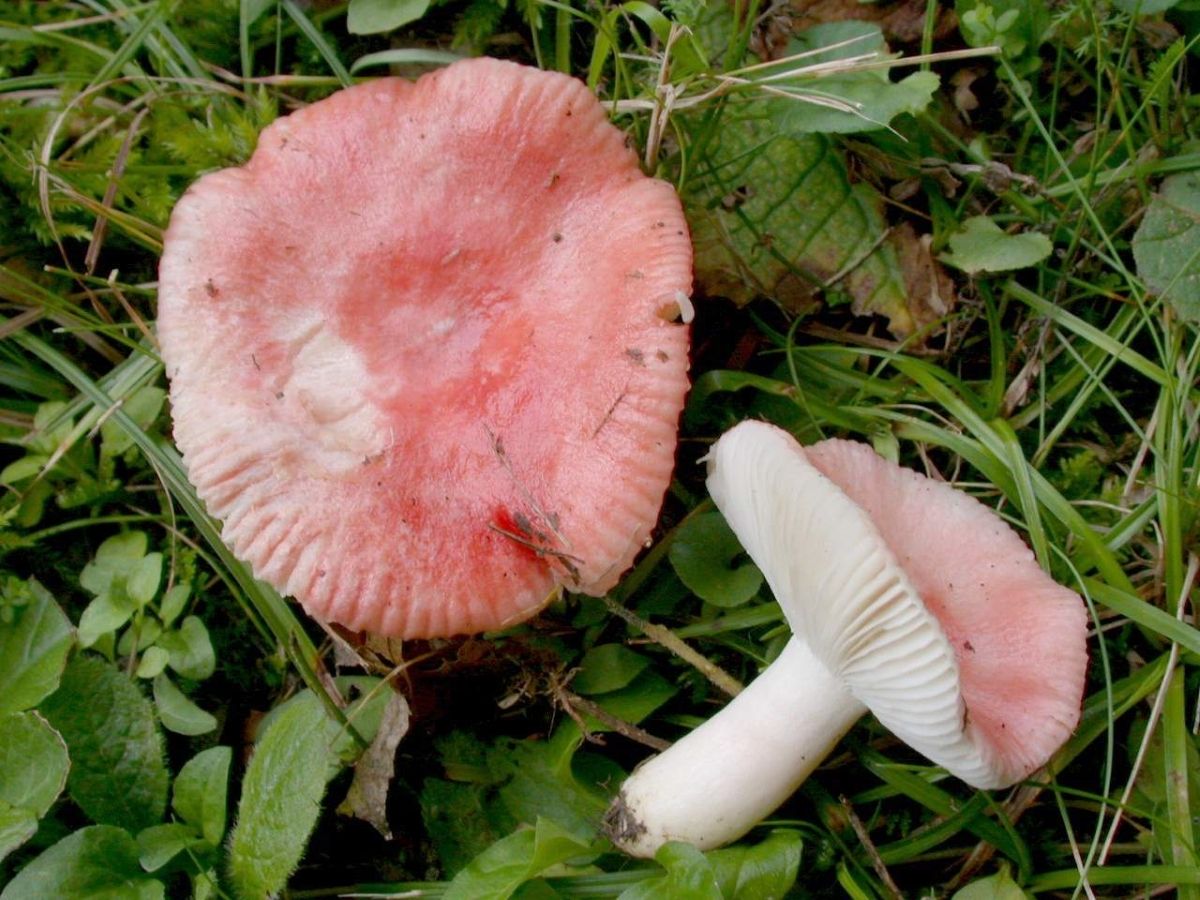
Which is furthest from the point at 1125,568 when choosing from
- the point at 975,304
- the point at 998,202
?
the point at 998,202

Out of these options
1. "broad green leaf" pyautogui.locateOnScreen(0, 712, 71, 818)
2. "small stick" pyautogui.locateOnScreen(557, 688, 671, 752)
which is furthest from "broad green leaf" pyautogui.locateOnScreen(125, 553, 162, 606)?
"small stick" pyautogui.locateOnScreen(557, 688, 671, 752)

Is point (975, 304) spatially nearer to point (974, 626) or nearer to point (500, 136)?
point (974, 626)

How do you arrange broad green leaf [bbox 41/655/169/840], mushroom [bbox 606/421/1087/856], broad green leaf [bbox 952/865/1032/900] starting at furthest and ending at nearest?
broad green leaf [bbox 41/655/169/840], broad green leaf [bbox 952/865/1032/900], mushroom [bbox 606/421/1087/856]

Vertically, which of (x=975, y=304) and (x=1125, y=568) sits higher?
(x=975, y=304)

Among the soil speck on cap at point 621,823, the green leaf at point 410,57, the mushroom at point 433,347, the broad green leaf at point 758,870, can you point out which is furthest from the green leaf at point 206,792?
the green leaf at point 410,57

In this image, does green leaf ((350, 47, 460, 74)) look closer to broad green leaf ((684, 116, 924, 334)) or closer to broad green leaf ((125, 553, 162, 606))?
broad green leaf ((684, 116, 924, 334))

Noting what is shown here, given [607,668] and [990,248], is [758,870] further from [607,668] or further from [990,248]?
[990,248]

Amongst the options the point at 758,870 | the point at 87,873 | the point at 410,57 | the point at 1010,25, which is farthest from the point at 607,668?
the point at 1010,25

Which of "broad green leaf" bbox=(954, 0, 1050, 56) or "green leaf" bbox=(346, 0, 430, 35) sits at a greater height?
"broad green leaf" bbox=(954, 0, 1050, 56)
